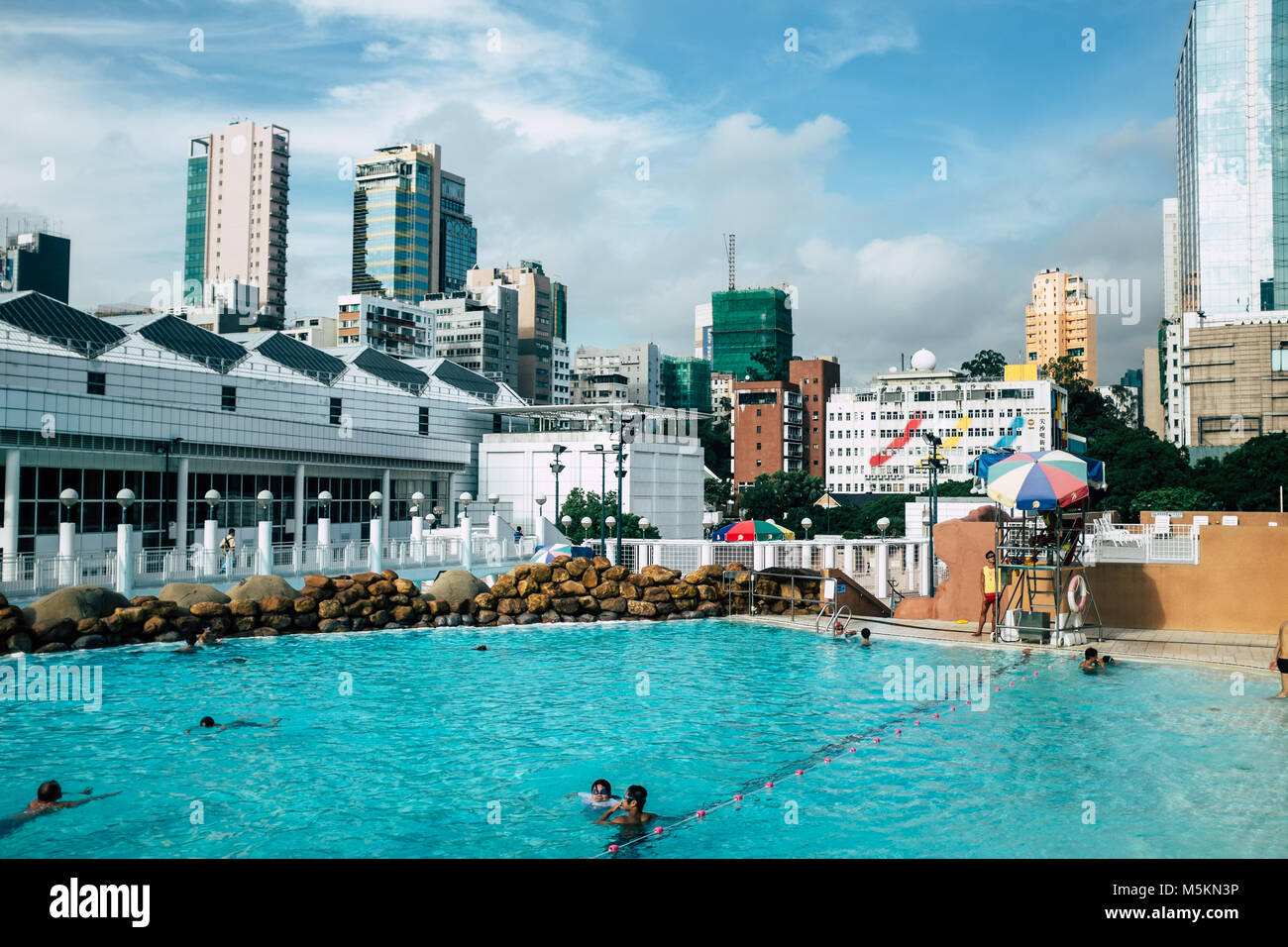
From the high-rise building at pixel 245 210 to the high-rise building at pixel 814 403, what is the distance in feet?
286

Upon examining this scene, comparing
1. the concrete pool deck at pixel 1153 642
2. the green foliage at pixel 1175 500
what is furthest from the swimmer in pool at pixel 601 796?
the green foliage at pixel 1175 500

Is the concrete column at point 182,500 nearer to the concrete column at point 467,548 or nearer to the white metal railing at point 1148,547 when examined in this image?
the concrete column at point 467,548

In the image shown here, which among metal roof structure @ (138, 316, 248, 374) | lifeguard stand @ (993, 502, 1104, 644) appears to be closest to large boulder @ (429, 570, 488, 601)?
lifeguard stand @ (993, 502, 1104, 644)

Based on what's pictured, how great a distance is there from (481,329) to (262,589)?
132m

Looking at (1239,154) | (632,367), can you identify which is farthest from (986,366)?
(632,367)

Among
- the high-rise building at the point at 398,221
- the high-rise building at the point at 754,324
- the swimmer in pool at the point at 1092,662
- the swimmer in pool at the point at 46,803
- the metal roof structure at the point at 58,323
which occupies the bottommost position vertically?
the swimmer in pool at the point at 46,803

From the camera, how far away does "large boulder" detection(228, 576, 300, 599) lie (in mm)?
24453

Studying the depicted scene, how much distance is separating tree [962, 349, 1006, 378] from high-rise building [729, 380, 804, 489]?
2546cm

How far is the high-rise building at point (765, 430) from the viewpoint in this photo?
5017 inches

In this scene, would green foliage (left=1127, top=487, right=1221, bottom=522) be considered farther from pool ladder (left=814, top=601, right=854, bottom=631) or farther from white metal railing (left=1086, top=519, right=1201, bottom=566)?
pool ladder (left=814, top=601, right=854, bottom=631)

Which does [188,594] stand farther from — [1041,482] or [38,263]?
[38,263]
